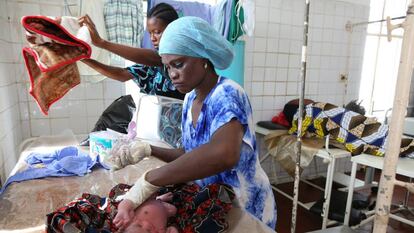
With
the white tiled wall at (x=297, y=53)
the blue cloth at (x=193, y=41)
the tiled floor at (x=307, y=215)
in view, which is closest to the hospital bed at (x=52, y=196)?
the blue cloth at (x=193, y=41)

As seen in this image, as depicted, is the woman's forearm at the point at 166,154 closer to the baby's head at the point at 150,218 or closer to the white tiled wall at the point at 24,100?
the baby's head at the point at 150,218

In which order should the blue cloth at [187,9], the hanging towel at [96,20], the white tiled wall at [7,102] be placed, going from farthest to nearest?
the blue cloth at [187,9] < the hanging towel at [96,20] < the white tiled wall at [7,102]

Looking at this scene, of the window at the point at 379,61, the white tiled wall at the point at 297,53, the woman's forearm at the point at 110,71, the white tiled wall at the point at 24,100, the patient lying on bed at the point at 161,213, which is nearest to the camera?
the patient lying on bed at the point at 161,213

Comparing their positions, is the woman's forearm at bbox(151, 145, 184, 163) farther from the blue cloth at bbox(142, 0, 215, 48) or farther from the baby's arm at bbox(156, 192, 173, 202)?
the blue cloth at bbox(142, 0, 215, 48)

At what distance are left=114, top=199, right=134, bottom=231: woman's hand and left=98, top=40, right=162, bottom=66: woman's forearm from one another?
79 cm

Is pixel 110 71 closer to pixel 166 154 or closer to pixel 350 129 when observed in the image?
pixel 166 154

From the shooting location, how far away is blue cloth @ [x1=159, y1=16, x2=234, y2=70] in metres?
0.95

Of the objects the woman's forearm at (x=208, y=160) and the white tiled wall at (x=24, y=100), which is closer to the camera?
the woman's forearm at (x=208, y=160)

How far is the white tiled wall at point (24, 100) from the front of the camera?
1835 millimetres

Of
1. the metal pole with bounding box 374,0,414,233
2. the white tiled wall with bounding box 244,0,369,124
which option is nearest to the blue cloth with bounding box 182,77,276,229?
the metal pole with bounding box 374,0,414,233

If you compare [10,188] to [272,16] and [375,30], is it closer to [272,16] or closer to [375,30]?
[272,16]

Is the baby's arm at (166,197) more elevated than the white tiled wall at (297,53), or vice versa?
the white tiled wall at (297,53)

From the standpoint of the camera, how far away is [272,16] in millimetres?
3121

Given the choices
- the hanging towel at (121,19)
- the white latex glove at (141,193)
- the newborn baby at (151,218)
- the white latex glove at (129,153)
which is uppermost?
the hanging towel at (121,19)
